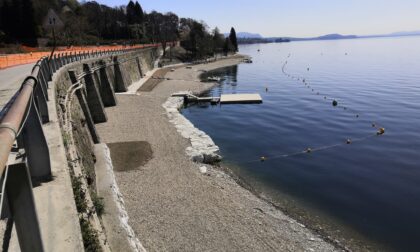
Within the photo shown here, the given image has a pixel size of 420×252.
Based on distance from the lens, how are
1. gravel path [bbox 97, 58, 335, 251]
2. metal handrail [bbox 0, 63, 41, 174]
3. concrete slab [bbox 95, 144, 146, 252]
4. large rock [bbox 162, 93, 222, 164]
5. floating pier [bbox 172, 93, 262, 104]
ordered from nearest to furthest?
metal handrail [bbox 0, 63, 41, 174] → concrete slab [bbox 95, 144, 146, 252] → gravel path [bbox 97, 58, 335, 251] → large rock [bbox 162, 93, 222, 164] → floating pier [bbox 172, 93, 262, 104]

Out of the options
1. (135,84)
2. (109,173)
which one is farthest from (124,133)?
(135,84)

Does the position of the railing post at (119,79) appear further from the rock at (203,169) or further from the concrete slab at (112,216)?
the concrete slab at (112,216)

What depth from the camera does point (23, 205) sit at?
3.69 metres

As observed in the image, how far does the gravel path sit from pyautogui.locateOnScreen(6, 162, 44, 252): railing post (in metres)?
10.3

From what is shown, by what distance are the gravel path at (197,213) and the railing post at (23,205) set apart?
10261mm

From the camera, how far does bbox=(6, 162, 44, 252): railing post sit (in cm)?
357

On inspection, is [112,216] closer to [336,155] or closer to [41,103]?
[41,103]

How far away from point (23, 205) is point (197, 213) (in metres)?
13.3

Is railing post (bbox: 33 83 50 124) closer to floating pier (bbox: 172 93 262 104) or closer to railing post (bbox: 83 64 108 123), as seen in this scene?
railing post (bbox: 83 64 108 123)

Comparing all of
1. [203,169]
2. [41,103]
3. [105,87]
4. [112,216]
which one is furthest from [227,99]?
[41,103]

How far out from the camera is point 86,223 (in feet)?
25.3

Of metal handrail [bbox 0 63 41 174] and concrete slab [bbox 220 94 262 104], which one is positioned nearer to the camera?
metal handrail [bbox 0 63 41 174]

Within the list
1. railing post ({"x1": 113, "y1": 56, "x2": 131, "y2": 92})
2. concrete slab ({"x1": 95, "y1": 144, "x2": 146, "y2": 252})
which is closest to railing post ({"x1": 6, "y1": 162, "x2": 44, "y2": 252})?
concrete slab ({"x1": 95, "y1": 144, "x2": 146, "y2": 252})

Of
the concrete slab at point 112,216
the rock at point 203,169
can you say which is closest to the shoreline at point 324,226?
the rock at point 203,169
